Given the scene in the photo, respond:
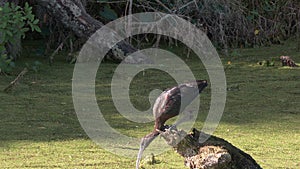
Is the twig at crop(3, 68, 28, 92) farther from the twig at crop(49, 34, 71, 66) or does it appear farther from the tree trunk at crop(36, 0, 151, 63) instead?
the tree trunk at crop(36, 0, 151, 63)

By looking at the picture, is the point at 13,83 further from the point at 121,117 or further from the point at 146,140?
the point at 146,140

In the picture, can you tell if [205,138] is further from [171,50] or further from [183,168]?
[171,50]

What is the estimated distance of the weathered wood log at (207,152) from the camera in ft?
7.85

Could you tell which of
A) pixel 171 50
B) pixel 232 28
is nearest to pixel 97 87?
pixel 171 50

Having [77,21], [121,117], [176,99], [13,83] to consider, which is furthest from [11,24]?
[176,99]

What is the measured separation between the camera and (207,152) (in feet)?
7.93

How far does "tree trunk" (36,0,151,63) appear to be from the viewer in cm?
536

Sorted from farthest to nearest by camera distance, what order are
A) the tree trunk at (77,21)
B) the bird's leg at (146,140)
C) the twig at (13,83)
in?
the tree trunk at (77,21) → the twig at (13,83) → the bird's leg at (146,140)

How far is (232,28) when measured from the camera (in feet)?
20.5

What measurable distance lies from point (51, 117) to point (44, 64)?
1649 millimetres

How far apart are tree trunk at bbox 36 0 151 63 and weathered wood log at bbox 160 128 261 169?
286cm

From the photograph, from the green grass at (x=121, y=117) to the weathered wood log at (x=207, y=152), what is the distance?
400mm

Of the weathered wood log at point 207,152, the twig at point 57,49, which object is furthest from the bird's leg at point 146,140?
the twig at point 57,49

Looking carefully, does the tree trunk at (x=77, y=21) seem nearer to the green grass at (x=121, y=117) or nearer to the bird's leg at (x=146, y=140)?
the green grass at (x=121, y=117)
